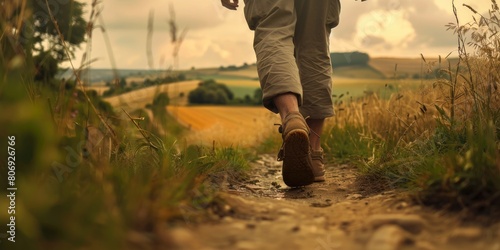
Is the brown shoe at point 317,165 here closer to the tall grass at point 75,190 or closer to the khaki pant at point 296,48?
the khaki pant at point 296,48

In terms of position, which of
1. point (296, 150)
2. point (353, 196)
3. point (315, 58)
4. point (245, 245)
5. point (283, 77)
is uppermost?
point (315, 58)

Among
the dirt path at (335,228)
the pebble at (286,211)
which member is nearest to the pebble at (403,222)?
the dirt path at (335,228)

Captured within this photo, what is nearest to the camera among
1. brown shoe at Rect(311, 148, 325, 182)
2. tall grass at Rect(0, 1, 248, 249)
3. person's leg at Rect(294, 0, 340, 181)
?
tall grass at Rect(0, 1, 248, 249)

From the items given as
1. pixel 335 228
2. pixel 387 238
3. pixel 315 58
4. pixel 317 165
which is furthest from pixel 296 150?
pixel 387 238

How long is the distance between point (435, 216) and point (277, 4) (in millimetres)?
1525

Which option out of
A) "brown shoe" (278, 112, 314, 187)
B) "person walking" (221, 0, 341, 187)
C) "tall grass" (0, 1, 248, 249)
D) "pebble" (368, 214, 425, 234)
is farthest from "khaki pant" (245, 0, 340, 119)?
"pebble" (368, 214, 425, 234)

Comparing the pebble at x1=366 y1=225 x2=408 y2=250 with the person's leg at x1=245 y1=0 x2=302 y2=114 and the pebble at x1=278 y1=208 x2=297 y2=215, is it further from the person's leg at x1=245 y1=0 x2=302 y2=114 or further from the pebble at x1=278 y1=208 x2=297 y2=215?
the person's leg at x1=245 y1=0 x2=302 y2=114

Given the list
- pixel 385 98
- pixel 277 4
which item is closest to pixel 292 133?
pixel 277 4

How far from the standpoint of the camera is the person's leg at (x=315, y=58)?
318cm

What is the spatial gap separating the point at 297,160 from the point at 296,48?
2.79 ft

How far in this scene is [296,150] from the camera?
2.72 meters

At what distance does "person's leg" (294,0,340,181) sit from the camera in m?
3.18

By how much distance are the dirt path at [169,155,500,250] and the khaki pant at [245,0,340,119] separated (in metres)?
0.82

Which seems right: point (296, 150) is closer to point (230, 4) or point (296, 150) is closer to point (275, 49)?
point (275, 49)
